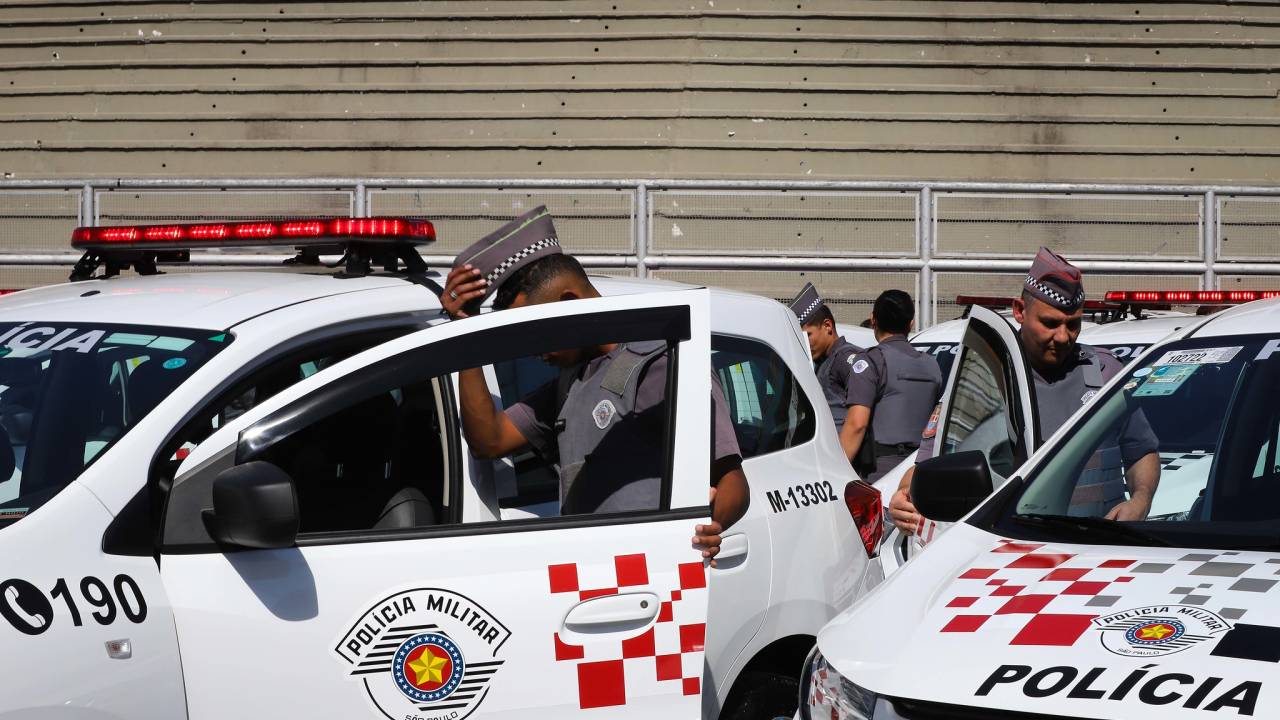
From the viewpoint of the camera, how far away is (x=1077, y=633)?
216cm

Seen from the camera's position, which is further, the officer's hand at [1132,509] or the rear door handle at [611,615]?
the officer's hand at [1132,509]

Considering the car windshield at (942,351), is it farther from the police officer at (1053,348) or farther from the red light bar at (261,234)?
the red light bar at (261,234)

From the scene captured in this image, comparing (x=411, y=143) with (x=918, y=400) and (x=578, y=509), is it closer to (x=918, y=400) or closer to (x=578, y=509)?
(x=918, y=400)

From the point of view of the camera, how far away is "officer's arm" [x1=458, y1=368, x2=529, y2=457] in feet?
9.40

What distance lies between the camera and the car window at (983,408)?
12.2 feet

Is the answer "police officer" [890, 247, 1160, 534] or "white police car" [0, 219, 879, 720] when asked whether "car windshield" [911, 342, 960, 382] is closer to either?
"police officer" [890, 247, 1160, 534]

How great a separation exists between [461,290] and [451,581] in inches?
27.5

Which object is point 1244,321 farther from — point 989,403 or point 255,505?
point 255,505

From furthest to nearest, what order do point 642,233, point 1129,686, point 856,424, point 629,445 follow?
point 642,233
point 856,424
point 629,445
point 1129,686

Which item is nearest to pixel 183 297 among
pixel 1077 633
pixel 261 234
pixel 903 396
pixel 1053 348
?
pixel 261 234

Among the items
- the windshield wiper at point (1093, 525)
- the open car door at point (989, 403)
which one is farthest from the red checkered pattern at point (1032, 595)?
the open car door at point (989, 403)

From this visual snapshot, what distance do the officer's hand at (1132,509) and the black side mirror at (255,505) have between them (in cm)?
166

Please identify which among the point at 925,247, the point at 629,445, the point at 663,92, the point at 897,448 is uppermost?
the point at 663,92

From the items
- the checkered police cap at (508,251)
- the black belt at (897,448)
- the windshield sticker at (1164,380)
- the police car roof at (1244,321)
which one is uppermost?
the checkered police cap at (508,251)
